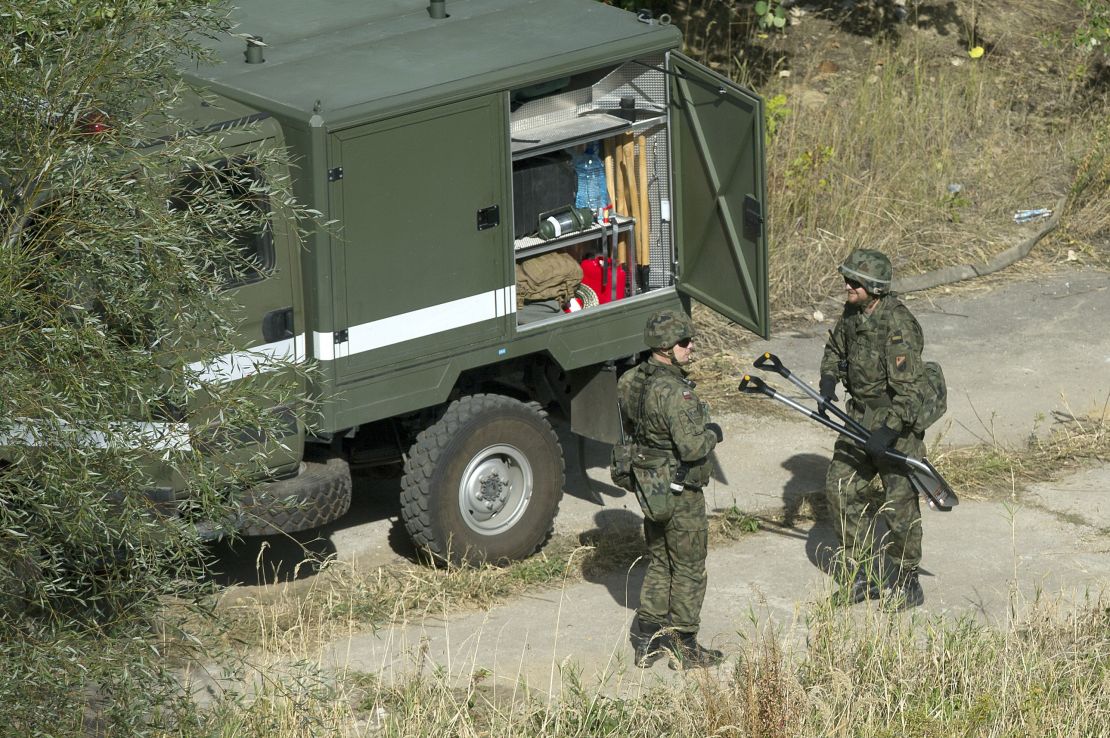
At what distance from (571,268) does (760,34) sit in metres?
6.95

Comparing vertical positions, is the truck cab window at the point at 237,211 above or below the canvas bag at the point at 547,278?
above

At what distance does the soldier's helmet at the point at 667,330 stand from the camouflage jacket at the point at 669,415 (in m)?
0.13

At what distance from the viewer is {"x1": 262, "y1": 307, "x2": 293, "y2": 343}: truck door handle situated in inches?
286

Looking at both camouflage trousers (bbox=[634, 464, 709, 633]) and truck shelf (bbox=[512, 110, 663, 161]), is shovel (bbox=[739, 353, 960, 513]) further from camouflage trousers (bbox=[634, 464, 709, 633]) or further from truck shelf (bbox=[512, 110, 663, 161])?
truck shelf (bbox=[512, 110, 663, 161])

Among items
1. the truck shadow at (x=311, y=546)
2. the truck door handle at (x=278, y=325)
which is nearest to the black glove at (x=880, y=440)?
the truck shadow at (x=311, y=546)

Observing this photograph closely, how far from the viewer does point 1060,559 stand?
26.9 ft

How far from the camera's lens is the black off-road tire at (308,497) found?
24.1 ft

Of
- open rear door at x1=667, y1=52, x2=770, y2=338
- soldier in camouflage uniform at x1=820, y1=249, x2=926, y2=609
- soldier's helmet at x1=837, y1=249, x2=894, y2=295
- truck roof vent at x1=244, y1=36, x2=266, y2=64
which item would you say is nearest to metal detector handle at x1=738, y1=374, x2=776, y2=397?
soldier in camouflage uniform at x1=820, y1=249, x2=926, y2=609

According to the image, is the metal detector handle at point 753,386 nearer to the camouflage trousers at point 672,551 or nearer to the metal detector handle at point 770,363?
the metal detector handle at point 770,363

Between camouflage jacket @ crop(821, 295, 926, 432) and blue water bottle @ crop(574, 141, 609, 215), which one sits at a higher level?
blue water bottle @ crop(574, 141, 609, 215)

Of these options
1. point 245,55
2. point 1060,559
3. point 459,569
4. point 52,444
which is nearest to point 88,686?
point 52,444

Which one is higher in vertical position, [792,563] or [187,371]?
[187,371]

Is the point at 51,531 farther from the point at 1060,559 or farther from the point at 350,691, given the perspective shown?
the point at 1060,559

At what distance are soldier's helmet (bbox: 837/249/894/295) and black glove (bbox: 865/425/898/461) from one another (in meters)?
0.70
